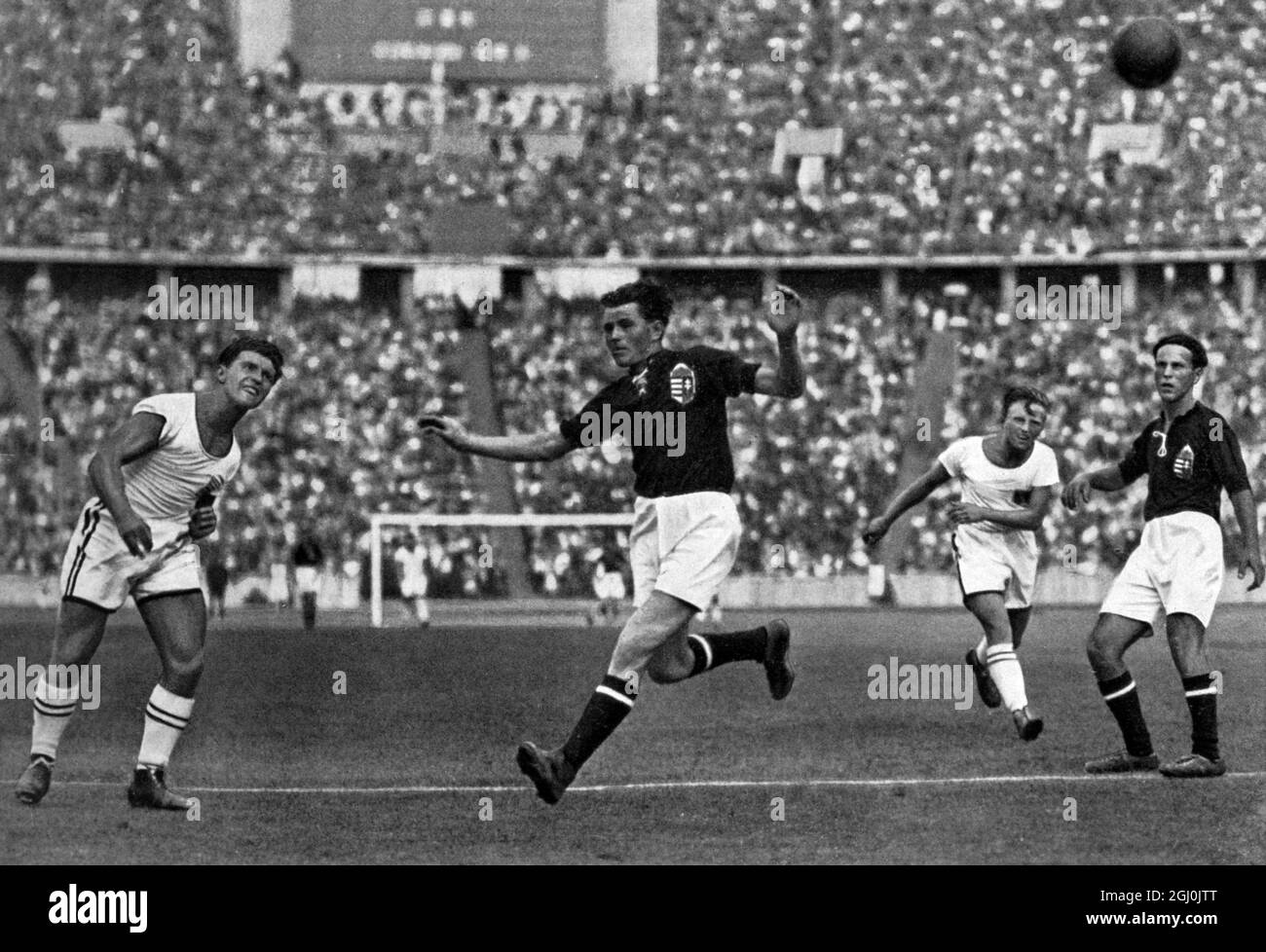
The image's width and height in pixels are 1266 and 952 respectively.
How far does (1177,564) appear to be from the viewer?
9398 millimetres

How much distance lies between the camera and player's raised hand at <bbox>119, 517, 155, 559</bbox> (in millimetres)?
7777

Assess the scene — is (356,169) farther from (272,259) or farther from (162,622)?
(162,622)

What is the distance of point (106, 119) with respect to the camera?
31.1 metres

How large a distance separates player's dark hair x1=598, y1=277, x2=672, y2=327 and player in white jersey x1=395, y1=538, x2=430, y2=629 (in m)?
16.9

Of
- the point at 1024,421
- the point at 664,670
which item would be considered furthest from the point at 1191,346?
the point at 664,670

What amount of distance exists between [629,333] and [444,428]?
0.80 meters

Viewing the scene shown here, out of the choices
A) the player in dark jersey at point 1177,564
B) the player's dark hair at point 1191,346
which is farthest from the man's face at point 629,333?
the player in dark jersey at point 1177,564

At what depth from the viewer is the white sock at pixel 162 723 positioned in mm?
8469

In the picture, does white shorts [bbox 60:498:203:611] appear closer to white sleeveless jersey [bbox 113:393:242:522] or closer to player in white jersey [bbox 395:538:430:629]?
white sleeveless jersey [bbox 113:393:242:522]

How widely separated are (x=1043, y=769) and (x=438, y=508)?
61.7ft

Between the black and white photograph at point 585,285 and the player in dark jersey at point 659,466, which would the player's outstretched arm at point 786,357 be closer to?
the player in dark jersey at point 659,466

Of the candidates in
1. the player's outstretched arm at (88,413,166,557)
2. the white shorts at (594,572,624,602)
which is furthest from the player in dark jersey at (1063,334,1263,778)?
the white shorts at (594,572,624,602)
